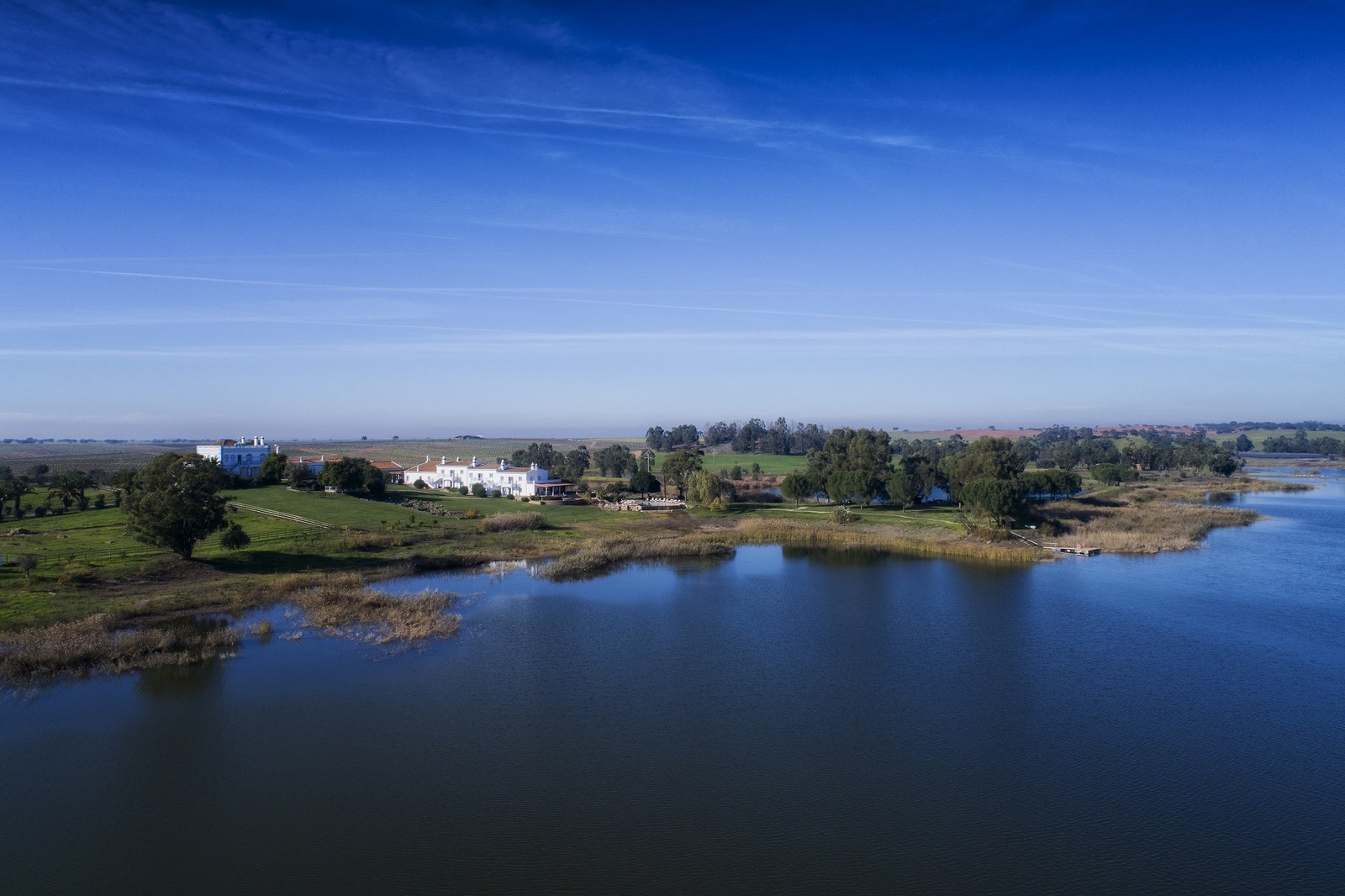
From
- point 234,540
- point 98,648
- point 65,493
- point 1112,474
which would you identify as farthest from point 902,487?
point 65,493

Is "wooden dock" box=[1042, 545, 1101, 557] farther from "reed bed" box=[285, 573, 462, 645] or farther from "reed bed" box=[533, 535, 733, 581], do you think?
"reed bed" box=[285, 573, 462, 645]

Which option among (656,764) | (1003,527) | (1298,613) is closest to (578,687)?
(656,764)

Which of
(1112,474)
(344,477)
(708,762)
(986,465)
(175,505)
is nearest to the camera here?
(708,762)

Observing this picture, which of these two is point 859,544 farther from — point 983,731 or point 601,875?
point 601,875

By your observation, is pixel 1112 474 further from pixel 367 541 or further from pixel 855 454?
pixel 367 541

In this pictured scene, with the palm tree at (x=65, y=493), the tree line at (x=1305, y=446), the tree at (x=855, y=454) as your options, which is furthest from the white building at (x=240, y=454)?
the tree line at (x=1305, y=446)

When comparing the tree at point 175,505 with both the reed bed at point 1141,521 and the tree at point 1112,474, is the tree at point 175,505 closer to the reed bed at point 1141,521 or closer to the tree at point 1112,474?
the reed bed at point 1141,521
